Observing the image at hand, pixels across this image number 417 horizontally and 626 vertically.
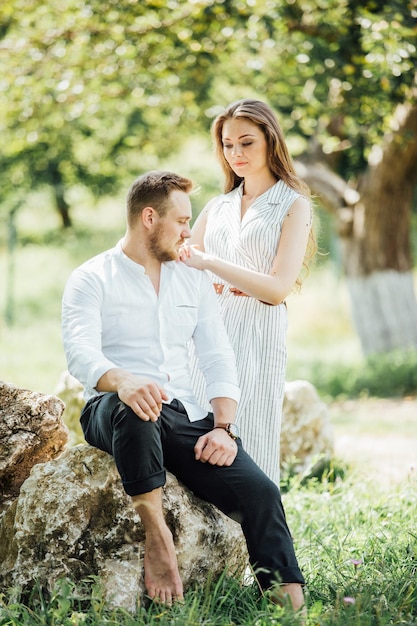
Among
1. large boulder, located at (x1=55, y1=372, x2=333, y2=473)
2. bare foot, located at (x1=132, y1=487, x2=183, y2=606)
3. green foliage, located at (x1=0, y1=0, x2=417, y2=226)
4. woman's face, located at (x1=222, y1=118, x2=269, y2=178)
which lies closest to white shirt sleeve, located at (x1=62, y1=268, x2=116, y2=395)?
bare foot, located at (x1=132, y1=487, x2=183, y2=606)

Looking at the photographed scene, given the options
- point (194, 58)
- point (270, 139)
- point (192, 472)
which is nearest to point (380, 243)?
point (194, 58)

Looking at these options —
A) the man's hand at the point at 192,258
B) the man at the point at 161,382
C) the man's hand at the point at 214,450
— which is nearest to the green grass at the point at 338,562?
the man at the point at 161,382

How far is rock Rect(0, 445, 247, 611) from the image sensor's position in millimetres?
3080

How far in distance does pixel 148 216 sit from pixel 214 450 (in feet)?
3.12

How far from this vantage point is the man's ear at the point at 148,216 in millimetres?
3285

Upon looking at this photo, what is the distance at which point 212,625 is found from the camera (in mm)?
2773

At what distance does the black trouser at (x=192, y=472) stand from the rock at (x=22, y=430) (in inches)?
12.3

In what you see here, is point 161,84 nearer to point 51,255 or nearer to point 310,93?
point 310,93

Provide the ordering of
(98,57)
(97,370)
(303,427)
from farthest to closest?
1. (98,57)
2. (303,427)
3. (97,370)

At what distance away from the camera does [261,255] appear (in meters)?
→ 3.66

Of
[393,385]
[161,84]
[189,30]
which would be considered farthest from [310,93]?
[393,385]

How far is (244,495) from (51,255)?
66.3ft

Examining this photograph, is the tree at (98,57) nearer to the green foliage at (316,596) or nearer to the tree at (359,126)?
the tree at (359,126)

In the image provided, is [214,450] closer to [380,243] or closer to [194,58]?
[194,58]
